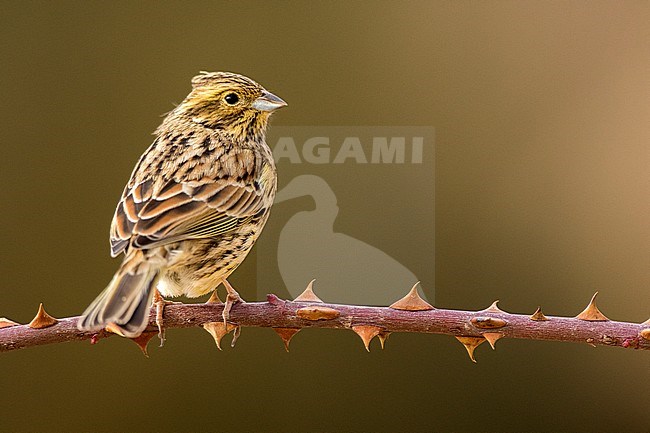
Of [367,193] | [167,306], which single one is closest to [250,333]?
[367,193]

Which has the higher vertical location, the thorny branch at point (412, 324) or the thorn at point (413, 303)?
the thorn at point (413, 303)

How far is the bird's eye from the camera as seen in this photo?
3829mm

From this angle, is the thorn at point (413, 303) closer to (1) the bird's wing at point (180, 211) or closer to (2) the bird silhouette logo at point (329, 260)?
(1) the bird's wing at point (180, 211)

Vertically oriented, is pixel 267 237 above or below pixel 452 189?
below

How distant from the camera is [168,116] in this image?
4223 mm

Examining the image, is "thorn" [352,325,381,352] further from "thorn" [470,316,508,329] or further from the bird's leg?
the bird's leg

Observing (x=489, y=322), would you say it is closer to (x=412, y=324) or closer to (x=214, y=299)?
(x=412, y=324)

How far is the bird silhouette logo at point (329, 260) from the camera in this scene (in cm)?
→ 463

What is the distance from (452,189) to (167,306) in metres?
2.69

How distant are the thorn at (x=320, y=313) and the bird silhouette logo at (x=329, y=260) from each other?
1.91m

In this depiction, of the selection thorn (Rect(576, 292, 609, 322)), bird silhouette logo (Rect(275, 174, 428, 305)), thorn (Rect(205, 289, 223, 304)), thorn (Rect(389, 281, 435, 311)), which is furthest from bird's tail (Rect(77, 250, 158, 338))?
bird silhouette logo (Rect(275, 174, 428, 305))

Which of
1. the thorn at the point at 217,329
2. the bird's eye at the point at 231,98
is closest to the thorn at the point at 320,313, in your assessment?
the thorn at the point at 217,329

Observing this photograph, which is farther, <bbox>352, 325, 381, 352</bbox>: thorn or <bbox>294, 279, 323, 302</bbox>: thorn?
<bbox>294, 279, 323, 302</bbox>: thorn

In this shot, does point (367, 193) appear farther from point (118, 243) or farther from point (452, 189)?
point (118, 243)
